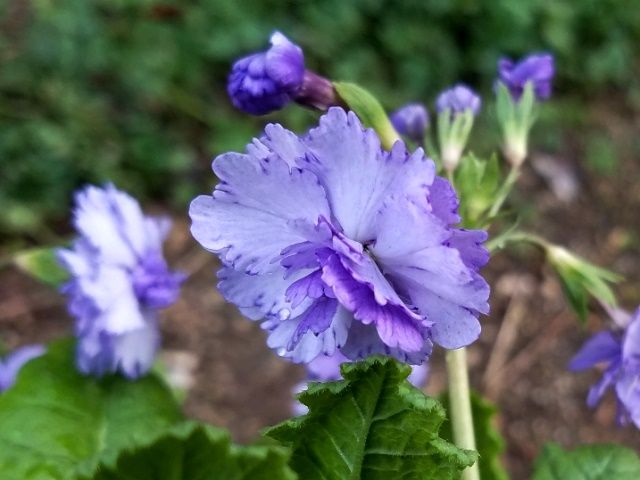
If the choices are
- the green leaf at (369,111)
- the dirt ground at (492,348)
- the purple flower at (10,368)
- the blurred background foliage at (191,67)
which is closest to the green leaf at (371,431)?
the green leaf at (369,111)

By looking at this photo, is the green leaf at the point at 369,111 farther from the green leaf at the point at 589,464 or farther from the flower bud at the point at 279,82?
Result: the green leaf at the point at 589,464

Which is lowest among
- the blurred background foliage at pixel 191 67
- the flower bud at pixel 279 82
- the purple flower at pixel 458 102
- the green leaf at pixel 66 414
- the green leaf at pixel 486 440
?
the green leaf at pixel 486 440

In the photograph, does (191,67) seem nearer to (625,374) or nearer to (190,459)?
(625,374)

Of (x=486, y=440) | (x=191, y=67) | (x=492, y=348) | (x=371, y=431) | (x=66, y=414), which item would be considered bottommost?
(x=492, y=348)

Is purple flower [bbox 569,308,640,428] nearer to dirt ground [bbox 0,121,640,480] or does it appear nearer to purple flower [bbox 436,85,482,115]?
purple flower [bbox 436,85,482,115]

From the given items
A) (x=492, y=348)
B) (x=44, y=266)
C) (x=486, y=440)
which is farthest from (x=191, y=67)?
(x=486, y=440)

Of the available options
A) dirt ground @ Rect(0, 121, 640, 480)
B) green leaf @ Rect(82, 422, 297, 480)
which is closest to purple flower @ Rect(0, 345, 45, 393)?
green leaf @ Rect(82, 422, 297, 480)

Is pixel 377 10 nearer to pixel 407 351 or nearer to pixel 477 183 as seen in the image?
pixel 477 183
